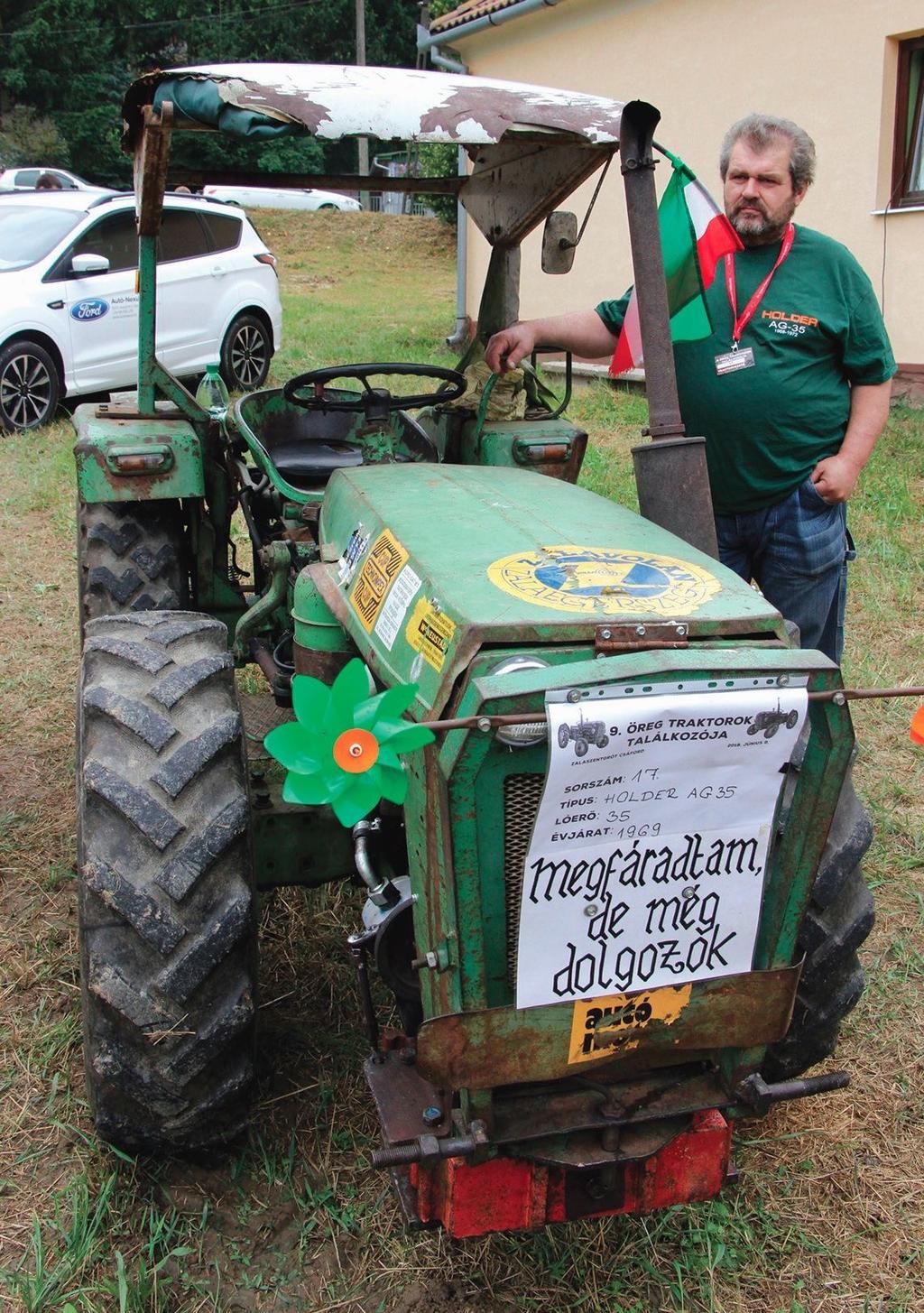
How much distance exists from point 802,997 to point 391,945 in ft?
2.78

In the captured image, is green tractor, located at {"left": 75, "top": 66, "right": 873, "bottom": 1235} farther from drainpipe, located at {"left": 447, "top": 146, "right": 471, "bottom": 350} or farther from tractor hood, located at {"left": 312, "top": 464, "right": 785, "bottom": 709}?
drainpipe, located at {"left": 447, "top": 146, "right": 471, "bottom": 350}

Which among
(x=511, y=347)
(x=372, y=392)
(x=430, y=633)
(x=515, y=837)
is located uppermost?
(x=511, y=347)

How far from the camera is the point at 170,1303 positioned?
88.0 inches

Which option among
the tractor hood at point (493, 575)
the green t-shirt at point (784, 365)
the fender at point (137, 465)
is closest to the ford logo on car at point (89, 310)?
the fender at point (137, 465)

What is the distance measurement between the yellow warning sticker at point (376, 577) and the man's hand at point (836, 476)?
1519 mm

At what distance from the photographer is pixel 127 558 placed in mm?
3592

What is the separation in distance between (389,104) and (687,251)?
0.83m

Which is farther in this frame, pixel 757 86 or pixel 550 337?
pixel 757 86

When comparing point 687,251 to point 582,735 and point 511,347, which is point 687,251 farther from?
point 582,735

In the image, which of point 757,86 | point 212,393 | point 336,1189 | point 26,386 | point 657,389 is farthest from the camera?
point 757,86

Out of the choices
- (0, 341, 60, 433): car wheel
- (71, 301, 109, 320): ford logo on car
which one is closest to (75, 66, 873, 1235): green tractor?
(0, 341, 60, 433): car wheel

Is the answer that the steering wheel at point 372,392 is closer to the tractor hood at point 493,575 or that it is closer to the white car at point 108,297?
the tractor hood at point 493,575

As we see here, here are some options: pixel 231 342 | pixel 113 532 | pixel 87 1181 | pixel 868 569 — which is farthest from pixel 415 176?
pixel 231 342

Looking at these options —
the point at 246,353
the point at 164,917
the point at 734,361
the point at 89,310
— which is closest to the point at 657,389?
the point at 734,361
